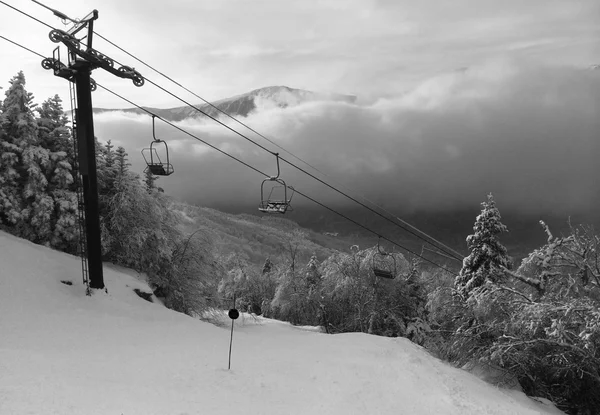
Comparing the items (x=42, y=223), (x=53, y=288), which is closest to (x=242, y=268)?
(x=42, y=223)

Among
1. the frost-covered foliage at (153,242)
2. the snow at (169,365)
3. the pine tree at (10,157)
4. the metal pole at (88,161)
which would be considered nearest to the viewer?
the snow at (169,365)

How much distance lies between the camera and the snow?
12.3 metres

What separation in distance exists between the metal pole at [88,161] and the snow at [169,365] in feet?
A: 6.29

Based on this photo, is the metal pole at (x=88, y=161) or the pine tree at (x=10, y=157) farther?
the pine tree at (x=10, y=157)

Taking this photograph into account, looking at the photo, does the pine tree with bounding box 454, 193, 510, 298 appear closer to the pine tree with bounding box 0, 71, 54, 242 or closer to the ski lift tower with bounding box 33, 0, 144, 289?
the ski lift tower with bounding box 33, 0, 144, 289

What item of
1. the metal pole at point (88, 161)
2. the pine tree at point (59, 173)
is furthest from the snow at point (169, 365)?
the pine tree at point (59, 173)

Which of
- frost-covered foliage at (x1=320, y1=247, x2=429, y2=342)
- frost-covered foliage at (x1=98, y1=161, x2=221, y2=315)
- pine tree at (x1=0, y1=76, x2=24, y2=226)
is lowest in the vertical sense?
frost-covered foliage at (x1=320, y1=247, x2=429, y2=342)

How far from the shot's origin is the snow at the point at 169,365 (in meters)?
12.3

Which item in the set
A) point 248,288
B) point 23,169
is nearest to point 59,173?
point 23,169

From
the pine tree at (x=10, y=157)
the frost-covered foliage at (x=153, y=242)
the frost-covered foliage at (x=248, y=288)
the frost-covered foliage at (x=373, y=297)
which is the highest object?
the pine tree at (x=10, y=157)

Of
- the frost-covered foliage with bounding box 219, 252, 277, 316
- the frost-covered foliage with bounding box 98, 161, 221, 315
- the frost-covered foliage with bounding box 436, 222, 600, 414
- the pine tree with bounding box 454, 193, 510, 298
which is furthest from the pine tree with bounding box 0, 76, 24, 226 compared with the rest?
the frost-covered foliage with bounding box 219, 252, 277, 316

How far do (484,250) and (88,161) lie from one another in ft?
89.8

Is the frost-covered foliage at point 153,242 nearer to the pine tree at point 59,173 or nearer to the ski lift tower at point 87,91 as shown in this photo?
the pine tree at point 59,173

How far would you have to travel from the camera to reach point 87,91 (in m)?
20.5
